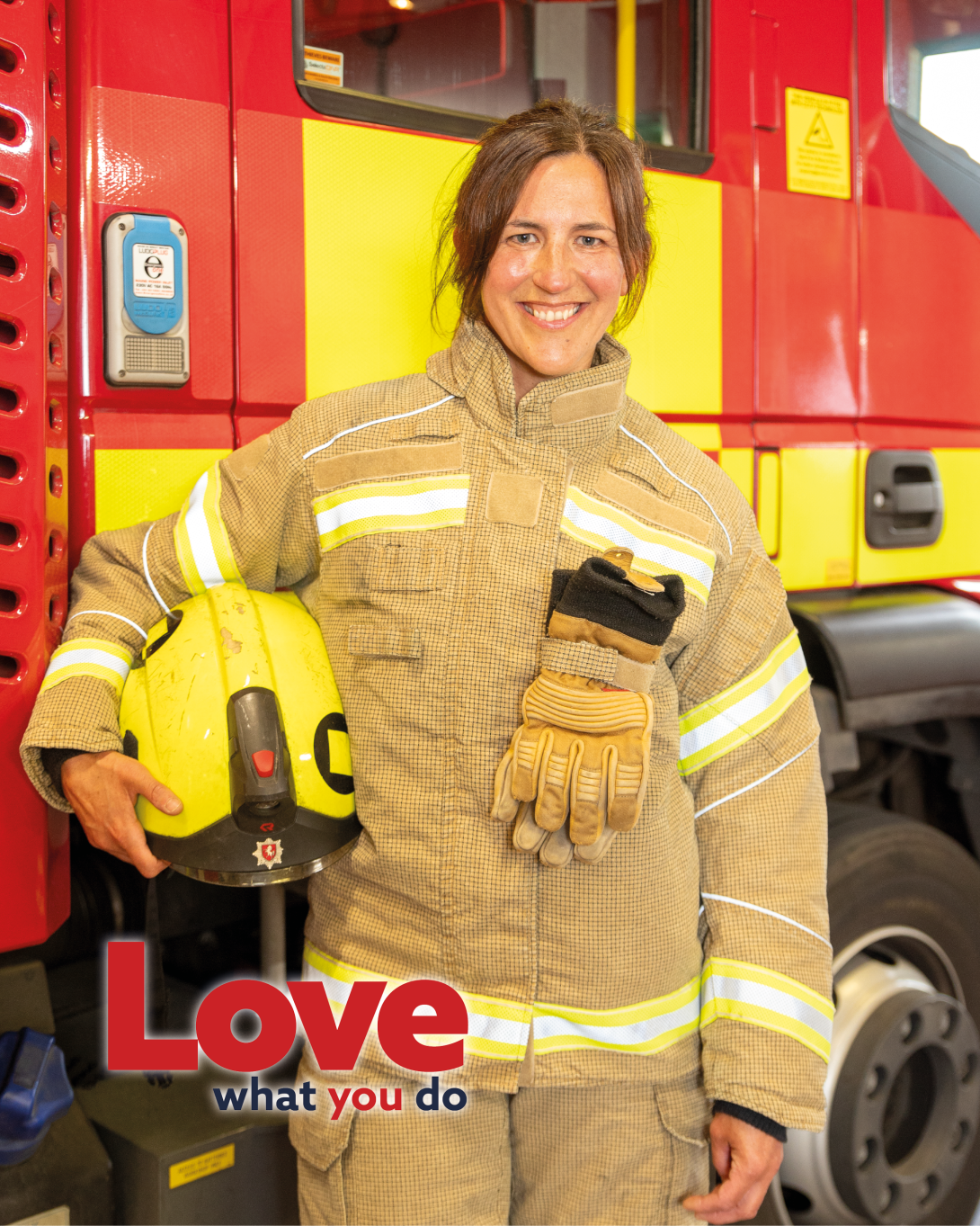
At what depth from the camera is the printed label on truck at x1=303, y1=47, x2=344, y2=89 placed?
5.55ft

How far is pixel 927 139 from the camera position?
7.98 ft

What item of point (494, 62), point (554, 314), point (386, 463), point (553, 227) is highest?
point (494, 62)

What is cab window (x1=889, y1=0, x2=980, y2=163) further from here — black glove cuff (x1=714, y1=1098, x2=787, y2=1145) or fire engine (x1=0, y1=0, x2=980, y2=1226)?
black glove cuff (x1=714, y1=1098, x2=787, y2=1145)

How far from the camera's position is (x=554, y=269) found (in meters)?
1.52

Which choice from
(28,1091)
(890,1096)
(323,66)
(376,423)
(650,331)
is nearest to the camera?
(28,1091)

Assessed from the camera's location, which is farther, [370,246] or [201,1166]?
[370,246]

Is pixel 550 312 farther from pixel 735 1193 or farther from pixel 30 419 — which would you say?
pixel 735 1193

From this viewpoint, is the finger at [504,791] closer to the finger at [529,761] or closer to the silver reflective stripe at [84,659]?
the finger at [529,761]

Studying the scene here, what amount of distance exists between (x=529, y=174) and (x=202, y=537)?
0.63 metres

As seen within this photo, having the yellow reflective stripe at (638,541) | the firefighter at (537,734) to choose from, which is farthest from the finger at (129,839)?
the yellow reflective stripe at (638,541)

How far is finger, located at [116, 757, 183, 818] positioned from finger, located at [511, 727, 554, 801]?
39 centimetres

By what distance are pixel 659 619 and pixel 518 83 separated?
105 centimetres

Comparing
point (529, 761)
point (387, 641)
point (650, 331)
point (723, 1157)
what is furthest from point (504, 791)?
point (650, 331)

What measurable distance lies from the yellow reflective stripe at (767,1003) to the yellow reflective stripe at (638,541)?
505mm
